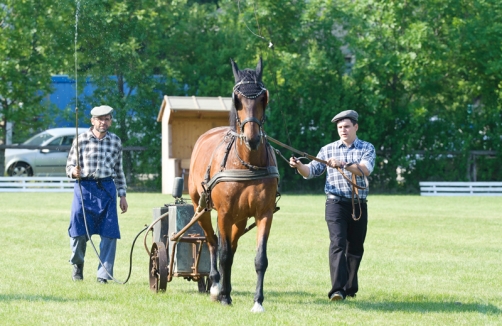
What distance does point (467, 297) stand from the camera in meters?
9.96

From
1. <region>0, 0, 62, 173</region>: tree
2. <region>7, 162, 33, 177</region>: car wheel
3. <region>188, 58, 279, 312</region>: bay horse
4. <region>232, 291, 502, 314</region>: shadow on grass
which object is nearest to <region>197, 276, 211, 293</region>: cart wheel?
<region>232, 291, 502, 314</region>: shadow on grass

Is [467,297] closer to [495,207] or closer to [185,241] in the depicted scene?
[185,241]

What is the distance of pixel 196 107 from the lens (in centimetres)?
2861

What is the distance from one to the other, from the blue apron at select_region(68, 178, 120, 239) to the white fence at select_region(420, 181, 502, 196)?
73.9ft

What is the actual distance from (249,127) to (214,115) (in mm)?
21018

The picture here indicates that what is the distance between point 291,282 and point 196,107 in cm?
1783

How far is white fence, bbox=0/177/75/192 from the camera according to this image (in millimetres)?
32188

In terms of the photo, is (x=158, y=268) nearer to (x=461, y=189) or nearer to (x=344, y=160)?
(x=344, y=160)

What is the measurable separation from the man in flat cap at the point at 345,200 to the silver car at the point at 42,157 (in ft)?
82.6

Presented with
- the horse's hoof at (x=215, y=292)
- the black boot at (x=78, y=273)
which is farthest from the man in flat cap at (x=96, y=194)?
the horse's hoof at (x=215, y=292)

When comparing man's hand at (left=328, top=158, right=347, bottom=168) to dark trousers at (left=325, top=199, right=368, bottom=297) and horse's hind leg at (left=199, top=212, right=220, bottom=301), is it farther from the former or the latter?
horse's hind leg at (left=199, top=212, right=220, bottom=301)

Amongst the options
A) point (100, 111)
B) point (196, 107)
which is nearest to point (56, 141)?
point (196, 107)

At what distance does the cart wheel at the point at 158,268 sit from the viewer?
9789 millimetres

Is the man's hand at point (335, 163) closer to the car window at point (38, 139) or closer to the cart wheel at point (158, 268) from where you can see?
the cart wheel at point (158, 268)
